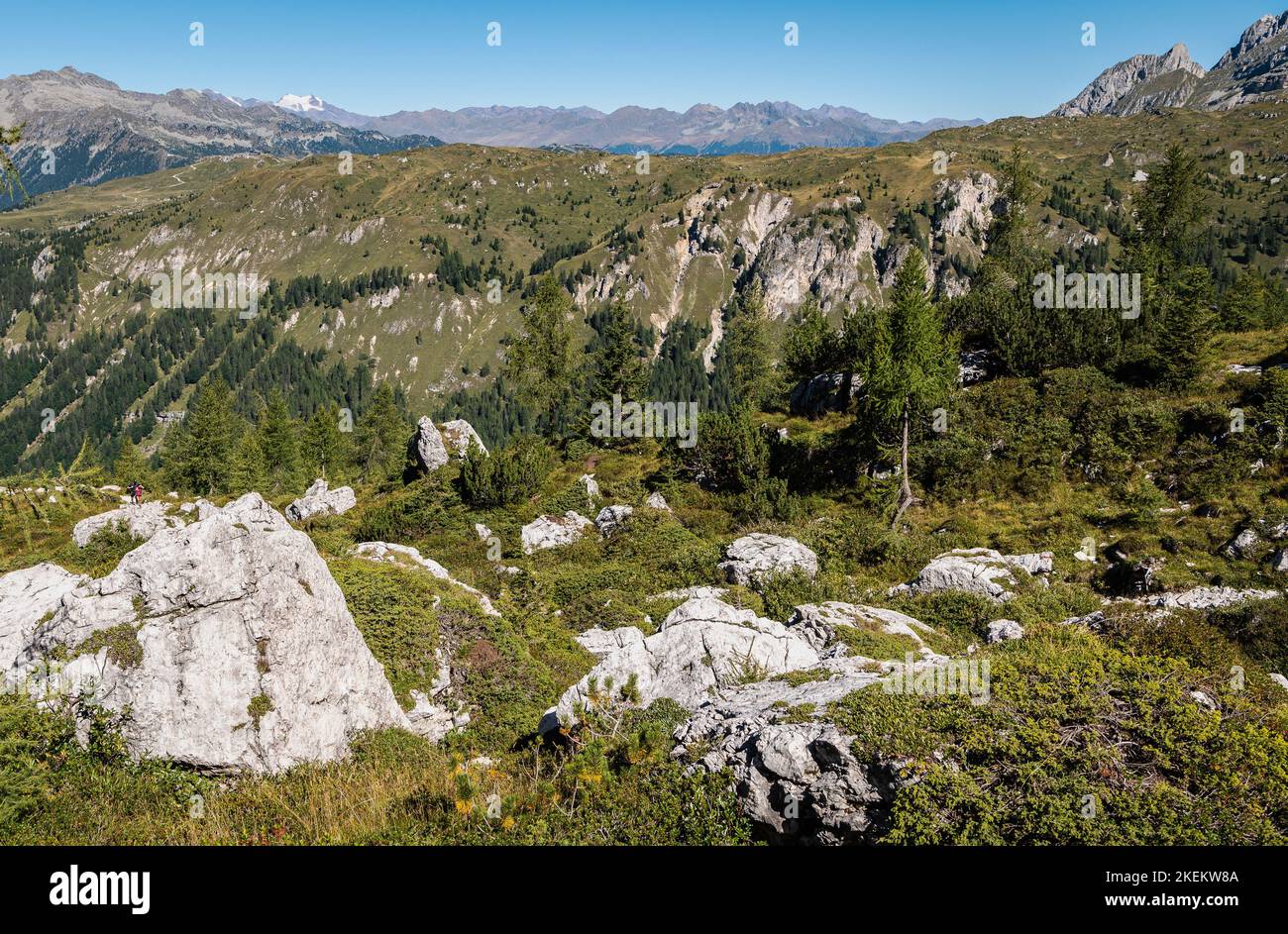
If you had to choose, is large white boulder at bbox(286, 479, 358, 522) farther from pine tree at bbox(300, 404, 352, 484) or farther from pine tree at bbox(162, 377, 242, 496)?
pine tree at bbox(300, 404, 352, 484)

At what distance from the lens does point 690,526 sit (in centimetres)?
3466

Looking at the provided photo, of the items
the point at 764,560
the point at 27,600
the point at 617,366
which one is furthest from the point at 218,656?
the point at 617,366

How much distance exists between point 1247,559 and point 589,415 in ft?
142

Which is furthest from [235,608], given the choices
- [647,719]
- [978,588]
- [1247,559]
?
[1247,559]

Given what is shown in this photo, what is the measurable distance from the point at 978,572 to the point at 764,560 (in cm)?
814

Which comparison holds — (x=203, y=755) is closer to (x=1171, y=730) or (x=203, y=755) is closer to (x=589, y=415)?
(x=1171, y=730)

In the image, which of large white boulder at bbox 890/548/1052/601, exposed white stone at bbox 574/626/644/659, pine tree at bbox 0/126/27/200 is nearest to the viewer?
pine tree at bbox 0/126/27/200

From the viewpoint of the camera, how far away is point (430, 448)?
53.1 m

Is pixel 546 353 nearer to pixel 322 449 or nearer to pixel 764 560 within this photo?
pixel 764 560

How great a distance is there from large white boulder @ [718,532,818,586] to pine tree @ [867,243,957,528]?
753cm

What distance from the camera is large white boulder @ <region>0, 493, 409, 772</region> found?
11.9 meters

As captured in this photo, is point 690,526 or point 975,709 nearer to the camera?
point 975,709
